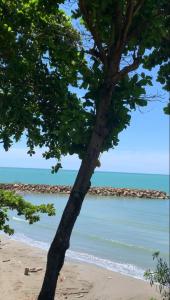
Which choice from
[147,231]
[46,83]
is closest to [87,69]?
[46,83]

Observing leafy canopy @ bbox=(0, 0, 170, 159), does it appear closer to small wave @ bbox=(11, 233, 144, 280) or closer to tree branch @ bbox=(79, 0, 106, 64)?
tree branch @ bbox=(79, 0, 106, 64)

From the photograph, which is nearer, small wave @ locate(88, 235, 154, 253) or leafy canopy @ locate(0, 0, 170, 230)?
leafy canopy @ locate(0, 0, 170, 230)

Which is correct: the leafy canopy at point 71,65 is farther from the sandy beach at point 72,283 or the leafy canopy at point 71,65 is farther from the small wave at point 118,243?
the small wave at point 118,243

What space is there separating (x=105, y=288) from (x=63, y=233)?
857 centimetres

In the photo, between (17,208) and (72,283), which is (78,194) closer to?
(17,208)

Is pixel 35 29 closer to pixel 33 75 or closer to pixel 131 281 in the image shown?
pixel 33 75

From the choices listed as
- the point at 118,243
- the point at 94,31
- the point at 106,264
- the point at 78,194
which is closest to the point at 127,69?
the point at 94,31

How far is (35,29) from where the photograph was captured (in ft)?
25.0

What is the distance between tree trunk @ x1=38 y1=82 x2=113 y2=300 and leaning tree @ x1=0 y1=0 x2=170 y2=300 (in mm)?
12

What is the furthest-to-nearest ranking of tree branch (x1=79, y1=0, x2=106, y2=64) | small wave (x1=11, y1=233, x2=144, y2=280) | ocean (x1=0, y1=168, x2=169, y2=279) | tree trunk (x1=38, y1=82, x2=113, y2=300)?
ocean (x1=0, y1=168, x2=169, y2=279), small wave (x1=11, y1=233, x2=144, y2=280), tree branch (x1=79, y1=0, x2=106, y2=64), tree trunk (x1=38, y1=82, x2=113, y2=300)

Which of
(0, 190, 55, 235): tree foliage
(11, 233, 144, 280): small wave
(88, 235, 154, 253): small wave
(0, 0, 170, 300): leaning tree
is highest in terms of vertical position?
(0, 0, 170, 300): leaning tree

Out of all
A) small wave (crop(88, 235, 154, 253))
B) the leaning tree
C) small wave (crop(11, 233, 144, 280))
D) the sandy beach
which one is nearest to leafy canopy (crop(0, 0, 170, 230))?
the leaning tree

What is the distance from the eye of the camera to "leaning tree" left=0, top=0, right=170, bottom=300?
6438 millimetres

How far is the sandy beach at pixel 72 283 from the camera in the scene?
12664mm
